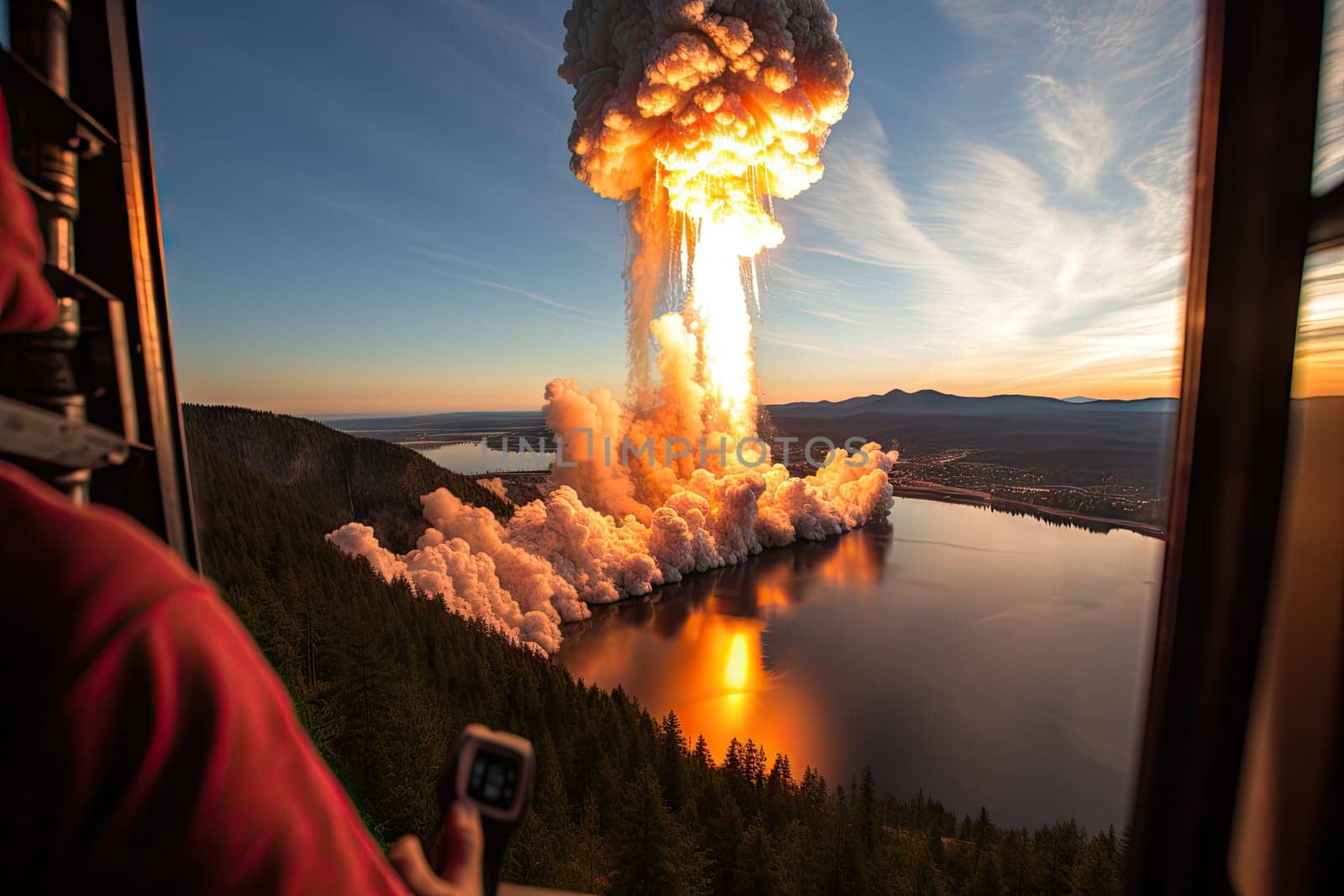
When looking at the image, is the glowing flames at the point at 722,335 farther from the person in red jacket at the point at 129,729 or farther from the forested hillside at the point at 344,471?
the person in red jacket at the point at 129,729

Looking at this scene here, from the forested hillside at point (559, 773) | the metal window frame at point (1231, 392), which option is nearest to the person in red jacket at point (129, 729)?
the metal window frame at point (1231, 392)

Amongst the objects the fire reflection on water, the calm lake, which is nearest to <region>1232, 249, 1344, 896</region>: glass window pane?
the calm lake

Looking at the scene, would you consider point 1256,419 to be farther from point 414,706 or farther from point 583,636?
point 583,636

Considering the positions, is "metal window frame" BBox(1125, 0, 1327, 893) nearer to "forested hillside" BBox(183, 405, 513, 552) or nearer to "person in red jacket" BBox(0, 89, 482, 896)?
"person in red jacket" BBox(0, 89, 482, 896)

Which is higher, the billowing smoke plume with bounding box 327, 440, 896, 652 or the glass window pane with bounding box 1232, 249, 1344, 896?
the glass window pane with bounding box 1232, 249, 1344, 896

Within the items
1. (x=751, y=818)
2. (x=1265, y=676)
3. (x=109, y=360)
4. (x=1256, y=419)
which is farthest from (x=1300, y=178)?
(x=751, y=818)
